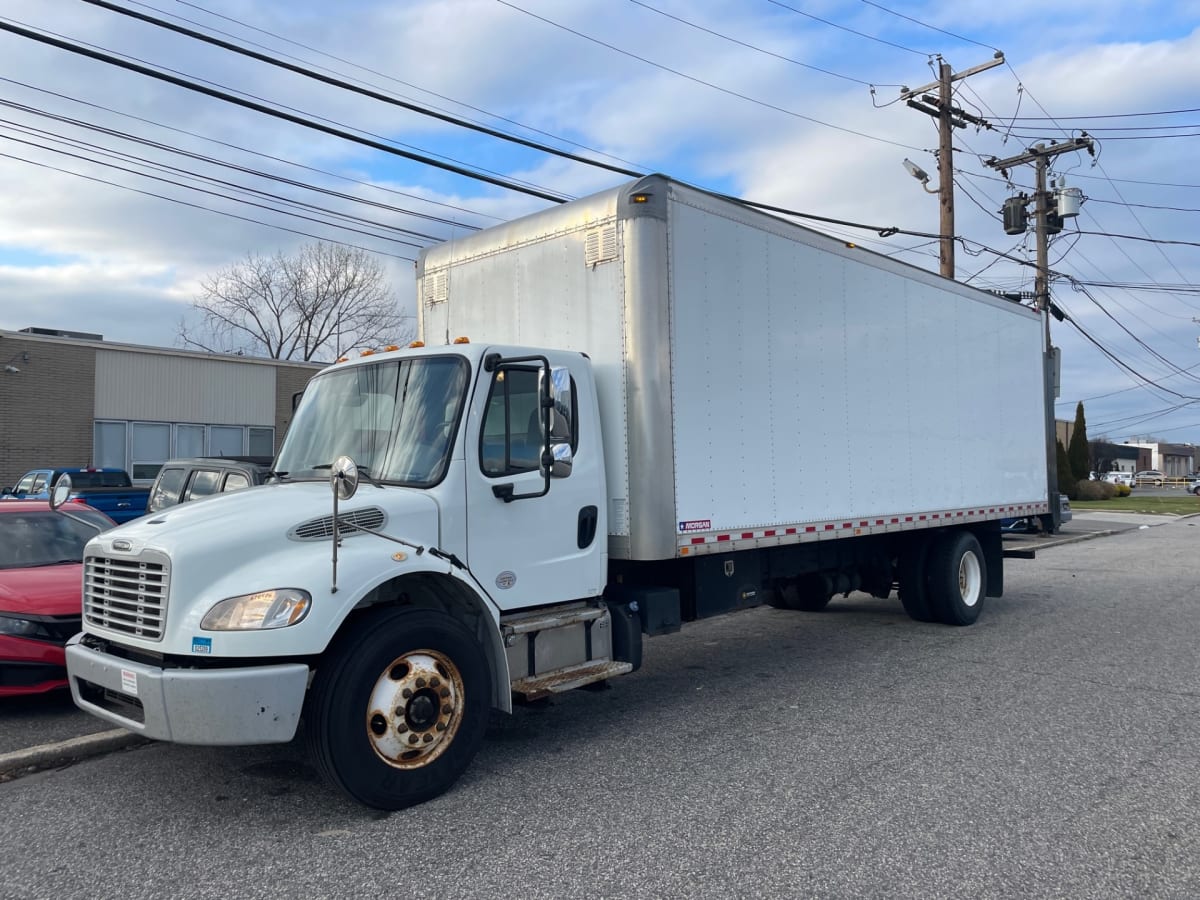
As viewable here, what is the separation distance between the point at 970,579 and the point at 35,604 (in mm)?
9197

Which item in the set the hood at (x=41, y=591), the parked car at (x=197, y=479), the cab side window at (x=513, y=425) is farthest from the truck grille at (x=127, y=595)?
the parked car at (x=197, y=479)

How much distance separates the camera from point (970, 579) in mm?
10641

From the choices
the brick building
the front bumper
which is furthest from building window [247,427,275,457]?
the front bumper

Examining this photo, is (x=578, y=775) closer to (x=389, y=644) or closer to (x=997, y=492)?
(x=389, y=644)

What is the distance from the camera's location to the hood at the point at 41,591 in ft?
21.2

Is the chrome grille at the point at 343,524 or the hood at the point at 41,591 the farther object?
the hood at the point at 41,591

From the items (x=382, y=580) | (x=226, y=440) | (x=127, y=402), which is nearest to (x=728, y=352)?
(x=382, y=580)

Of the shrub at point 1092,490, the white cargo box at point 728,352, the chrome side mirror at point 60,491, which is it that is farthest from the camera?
the shrub at point 1092,490

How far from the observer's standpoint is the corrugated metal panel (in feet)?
80.4

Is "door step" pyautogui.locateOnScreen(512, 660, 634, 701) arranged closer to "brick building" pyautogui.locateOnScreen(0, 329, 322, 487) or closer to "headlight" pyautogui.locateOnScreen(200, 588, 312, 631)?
"headlight" pyautogui.locateOnScreen(200, 588, 312, 631)

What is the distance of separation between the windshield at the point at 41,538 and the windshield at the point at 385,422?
289 cm

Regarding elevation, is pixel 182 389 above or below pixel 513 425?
above

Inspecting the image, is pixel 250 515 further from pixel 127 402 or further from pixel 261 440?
pixel 261 440

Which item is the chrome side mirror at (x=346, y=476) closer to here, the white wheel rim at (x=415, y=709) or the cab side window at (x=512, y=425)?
the white wheel rim at (x=415, y=709)
